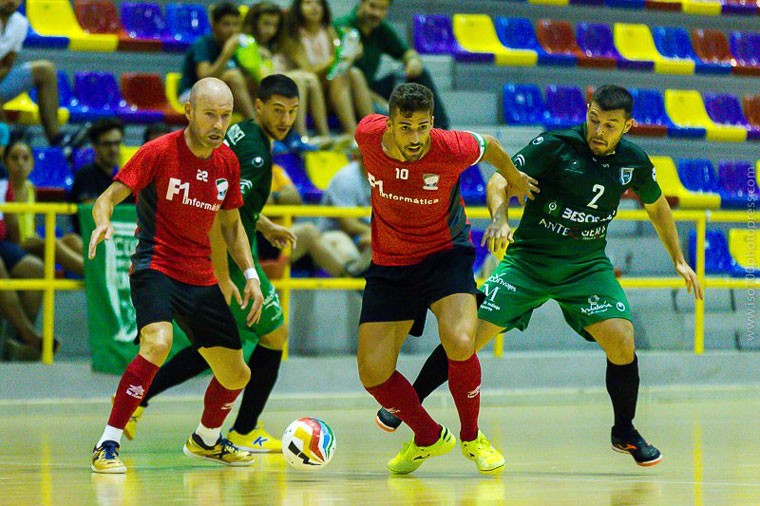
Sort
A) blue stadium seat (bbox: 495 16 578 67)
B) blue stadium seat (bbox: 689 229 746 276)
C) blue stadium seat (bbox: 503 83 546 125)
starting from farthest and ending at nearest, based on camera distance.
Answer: blue stadium seat (bbox: 495 16 578 67), blue stadium seat (bbox: 503 83 546 125), blue stadium seat (bbox: 689 229 746 276)

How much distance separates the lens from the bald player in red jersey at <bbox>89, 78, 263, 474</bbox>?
577 cm

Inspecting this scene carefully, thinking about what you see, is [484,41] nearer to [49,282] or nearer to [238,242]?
[49,282]

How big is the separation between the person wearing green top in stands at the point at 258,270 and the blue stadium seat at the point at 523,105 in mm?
7003

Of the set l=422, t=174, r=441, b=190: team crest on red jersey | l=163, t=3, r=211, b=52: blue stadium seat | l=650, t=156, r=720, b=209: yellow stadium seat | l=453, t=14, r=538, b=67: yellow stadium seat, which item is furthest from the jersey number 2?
l=453, t=14, r=538, b=67: yellow stadium seat

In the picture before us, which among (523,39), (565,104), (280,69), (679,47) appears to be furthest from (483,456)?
(679,47)

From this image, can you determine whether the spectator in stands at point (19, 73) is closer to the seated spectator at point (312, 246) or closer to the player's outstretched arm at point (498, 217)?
the seated spectator at point (312, 246)

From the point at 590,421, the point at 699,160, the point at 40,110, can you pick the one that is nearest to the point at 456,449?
the point at 590,421

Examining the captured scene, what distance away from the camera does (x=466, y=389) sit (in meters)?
5.79

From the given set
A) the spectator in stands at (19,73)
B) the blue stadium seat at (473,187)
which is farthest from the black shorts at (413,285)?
the blue stadium seat at (473,187)

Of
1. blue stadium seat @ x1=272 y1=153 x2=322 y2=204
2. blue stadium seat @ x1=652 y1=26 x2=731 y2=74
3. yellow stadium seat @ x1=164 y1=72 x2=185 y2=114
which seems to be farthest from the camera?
blue stadium seat @ x1=652 y1=26 x2=731 y2=74

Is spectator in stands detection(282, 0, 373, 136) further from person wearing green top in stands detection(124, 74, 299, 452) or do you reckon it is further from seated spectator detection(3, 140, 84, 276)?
person wearing green top in stands detection(124, 74, 299, 452)

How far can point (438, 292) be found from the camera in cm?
581

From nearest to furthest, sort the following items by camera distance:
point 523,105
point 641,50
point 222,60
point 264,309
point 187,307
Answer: point 187,307 → point 264,309 → point 222,60 → point 523,105 → point 641,50

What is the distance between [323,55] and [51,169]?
274 cm
